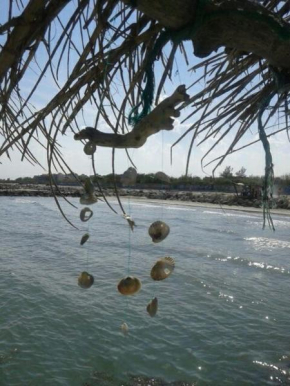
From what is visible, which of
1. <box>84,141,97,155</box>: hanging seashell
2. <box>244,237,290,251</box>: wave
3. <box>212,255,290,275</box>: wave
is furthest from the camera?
<box>244,237,290,251</box>: wave

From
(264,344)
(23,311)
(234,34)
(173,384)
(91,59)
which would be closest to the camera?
(234,34)

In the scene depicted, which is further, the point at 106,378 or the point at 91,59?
the point at 106,378

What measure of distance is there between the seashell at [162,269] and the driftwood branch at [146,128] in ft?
2.62

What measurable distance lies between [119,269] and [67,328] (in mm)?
5083

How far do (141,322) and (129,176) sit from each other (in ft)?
18.5

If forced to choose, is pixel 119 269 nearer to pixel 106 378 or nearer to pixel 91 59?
pixel 106 378

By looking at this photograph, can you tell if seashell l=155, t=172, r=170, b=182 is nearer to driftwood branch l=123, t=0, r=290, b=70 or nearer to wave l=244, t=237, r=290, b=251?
driftwood branch l=123, t=0, r=290, b=70

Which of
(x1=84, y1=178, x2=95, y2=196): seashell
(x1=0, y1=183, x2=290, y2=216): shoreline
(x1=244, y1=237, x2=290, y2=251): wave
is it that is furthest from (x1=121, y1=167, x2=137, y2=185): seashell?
(x1=0, y1=183, x2=290, y2=216): shoreline

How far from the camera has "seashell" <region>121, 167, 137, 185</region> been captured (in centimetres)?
189

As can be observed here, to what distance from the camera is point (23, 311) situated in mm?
7406

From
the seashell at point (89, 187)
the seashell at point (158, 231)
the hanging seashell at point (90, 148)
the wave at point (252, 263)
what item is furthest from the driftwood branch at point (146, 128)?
the wave at point (252, 263)

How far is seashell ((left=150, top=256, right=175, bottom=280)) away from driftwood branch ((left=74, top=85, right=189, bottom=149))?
799 millimetres

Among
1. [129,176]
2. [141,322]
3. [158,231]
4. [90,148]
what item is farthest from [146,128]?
[141,322]

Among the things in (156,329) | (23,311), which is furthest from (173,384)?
(23,311)
